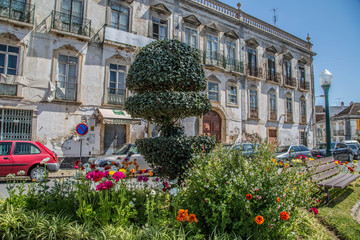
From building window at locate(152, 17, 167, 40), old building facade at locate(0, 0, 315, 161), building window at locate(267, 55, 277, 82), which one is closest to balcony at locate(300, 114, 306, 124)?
old building facade at locate(0, 0, 315, 161)

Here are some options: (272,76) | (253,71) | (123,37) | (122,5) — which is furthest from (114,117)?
(272,76)

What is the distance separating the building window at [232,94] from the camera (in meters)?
21.1

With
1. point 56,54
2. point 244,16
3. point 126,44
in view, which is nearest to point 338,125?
point 244,16

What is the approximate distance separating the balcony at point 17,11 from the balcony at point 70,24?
1.10 metres

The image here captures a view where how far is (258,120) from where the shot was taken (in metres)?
22.8

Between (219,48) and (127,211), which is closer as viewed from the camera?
(127,211)

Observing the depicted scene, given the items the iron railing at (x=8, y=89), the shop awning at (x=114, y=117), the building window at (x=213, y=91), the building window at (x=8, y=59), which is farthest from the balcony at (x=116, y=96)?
the building window at (x=213, y=91)

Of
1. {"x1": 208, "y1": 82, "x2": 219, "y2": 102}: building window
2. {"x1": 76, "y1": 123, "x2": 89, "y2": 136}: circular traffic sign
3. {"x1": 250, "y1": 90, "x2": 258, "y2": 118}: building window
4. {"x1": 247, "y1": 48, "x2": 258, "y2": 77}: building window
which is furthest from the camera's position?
{"x1": 247, "y1": 48, "x2": 258, "y2": 77}: building window

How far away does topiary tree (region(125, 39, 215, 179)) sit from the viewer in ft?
16.3

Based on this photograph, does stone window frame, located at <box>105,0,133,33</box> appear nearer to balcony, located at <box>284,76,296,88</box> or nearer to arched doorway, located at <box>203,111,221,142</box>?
arched doorway, located at <box>203,111,221,142</box>

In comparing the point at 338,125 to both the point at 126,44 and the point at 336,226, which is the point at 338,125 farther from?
the point at 336,226

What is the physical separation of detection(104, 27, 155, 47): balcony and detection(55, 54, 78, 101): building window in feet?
8.27

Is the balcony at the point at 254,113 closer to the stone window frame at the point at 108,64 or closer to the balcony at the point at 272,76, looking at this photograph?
the balcony at the point at 272,76

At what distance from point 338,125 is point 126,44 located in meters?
52.6
